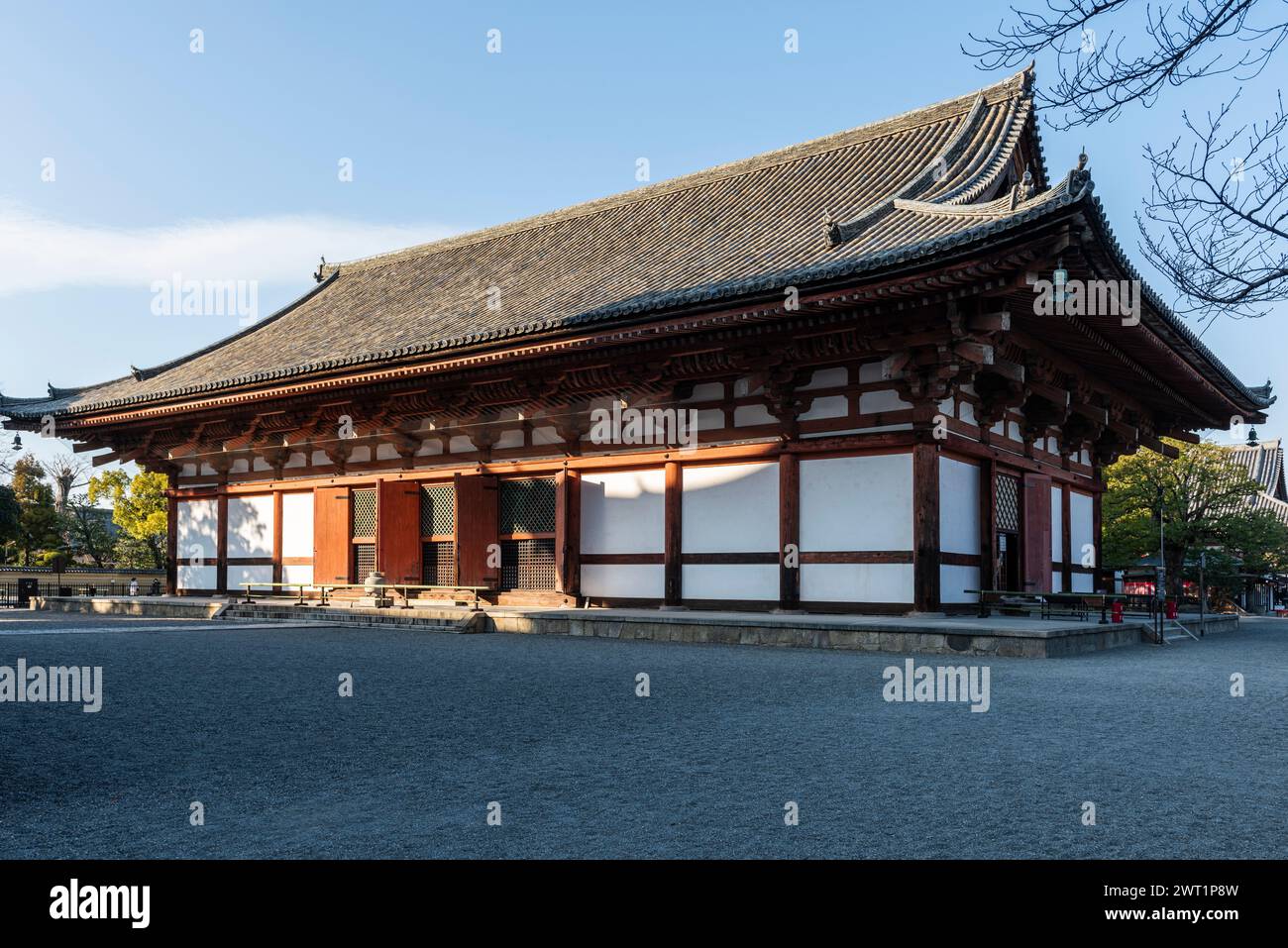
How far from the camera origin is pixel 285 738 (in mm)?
6539

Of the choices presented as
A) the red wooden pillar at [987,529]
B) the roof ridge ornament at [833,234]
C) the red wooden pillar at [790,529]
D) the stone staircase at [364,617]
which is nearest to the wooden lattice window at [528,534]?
the stone staircase at [364,617]

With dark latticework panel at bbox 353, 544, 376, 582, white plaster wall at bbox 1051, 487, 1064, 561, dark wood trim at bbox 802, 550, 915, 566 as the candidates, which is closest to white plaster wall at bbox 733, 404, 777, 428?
dark wood trim at bbox 802, 550, 915, 566

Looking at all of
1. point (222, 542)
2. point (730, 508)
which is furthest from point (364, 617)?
point (222, 542)

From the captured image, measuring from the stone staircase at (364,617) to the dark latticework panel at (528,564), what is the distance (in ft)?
7.57

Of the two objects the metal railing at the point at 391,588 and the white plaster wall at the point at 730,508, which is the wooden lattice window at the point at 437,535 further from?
the white plaster wall at the point at 730,508

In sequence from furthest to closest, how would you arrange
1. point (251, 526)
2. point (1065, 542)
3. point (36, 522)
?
point (36, 522)
point (251, 526)
point (1065, 542)

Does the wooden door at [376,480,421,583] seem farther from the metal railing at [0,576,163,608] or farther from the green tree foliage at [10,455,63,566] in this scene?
the green tree foliage at [10,455,63,566]

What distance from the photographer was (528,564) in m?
19.5

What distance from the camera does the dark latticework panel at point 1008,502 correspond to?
17375 mm

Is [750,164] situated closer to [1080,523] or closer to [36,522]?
[1080,523]

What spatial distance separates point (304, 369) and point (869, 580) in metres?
11.3

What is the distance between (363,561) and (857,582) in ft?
35.7

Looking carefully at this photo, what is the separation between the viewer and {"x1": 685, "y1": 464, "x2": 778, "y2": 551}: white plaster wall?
1647cm

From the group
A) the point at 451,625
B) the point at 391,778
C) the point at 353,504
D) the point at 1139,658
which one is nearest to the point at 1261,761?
the point at 391,778
